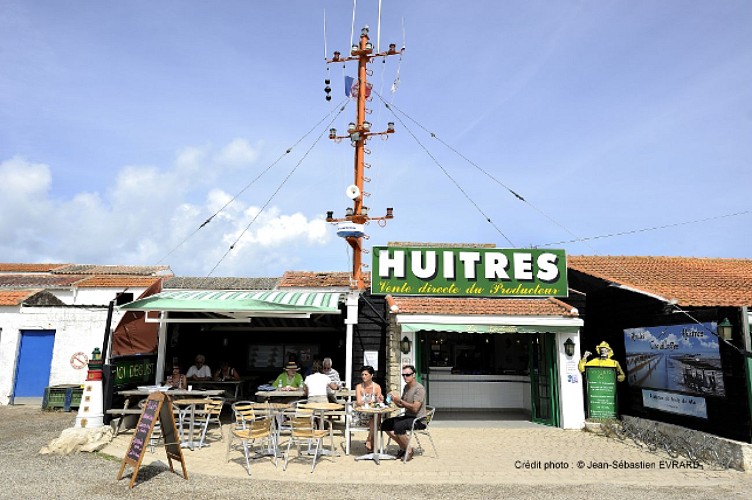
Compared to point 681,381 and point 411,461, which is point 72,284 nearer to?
point 411,461

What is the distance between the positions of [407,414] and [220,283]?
12.9m

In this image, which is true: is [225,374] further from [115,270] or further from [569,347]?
[115,270]

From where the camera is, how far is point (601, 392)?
962 cm

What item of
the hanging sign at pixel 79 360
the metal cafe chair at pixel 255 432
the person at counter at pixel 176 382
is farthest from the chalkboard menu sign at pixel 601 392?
the hanging sign at pixel 79 360

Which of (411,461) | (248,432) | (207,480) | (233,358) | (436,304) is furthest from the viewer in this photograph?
(233,358)

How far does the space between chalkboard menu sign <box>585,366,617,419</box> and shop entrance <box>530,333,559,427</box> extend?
0.62 meters

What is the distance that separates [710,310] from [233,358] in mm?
10709

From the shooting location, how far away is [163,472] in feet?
19.5

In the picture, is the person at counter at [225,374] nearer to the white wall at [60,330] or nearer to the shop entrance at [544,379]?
the white wall at [60,330]

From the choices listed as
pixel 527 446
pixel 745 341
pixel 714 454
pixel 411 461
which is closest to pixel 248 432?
pixel 411 461

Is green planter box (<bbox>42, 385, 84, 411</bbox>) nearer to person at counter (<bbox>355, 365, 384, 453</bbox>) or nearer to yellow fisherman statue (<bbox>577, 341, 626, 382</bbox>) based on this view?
person at counter (<bbox>355, 365, 384, 453</bbox>)

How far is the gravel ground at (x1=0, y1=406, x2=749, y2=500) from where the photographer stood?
5.18 m

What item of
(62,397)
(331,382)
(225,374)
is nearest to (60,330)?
(62,397)

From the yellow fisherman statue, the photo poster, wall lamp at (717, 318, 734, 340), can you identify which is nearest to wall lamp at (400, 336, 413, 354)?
the yellow fisherman statue
